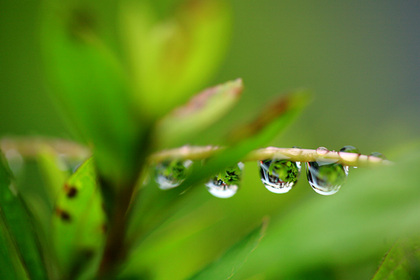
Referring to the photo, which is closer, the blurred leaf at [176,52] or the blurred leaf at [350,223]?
the blurred leaf at [350,223]

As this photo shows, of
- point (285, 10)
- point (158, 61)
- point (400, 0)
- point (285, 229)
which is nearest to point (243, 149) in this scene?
point (285, 229)

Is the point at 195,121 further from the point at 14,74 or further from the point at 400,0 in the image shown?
the point at 400,0

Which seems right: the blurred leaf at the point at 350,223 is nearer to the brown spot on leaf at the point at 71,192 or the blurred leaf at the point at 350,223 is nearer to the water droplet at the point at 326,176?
the water droplet at the point at 326,176

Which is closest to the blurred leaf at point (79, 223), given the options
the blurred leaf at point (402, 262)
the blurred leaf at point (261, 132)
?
the blurred leaf at point (261, 132)

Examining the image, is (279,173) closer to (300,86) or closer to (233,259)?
(233,259)

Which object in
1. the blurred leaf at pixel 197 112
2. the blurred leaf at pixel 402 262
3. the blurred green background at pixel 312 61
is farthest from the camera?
the blurred green background at pixel 312 61

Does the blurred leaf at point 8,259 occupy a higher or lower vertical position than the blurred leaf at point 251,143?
higher

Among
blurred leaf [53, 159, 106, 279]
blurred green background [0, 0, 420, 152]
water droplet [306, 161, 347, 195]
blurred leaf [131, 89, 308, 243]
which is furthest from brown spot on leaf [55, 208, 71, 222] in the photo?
blurred green background [0, 0, 420, 152]
